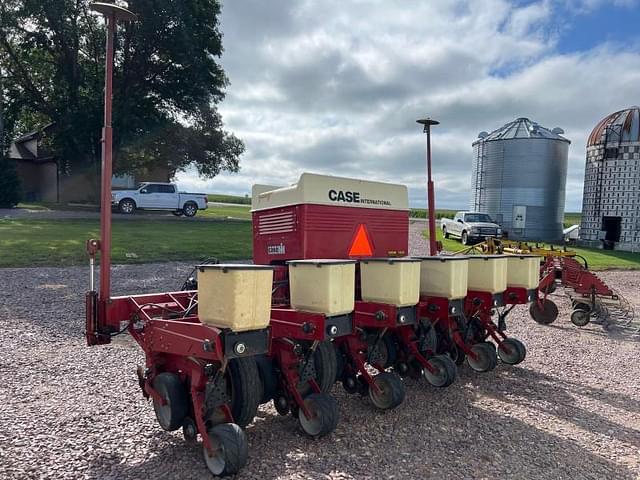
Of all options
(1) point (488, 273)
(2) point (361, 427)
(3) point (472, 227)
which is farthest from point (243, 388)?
(3) point (472, 227)

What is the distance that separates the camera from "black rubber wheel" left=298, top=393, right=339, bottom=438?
12.5ft

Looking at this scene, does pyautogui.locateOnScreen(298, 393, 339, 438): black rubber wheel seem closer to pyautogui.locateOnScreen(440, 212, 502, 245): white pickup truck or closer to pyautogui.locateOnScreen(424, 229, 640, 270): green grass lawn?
pyautogui.locateOnScreen(424, 229, 640, 270): green grass lawn

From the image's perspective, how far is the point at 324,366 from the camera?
420cm

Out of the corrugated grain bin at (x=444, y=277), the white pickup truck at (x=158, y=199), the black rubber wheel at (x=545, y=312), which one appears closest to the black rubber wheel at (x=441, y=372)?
the corrugated grain bin at (x=444, y=277)

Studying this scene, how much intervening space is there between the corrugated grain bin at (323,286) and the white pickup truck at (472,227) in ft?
64.5

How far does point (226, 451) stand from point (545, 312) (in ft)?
23.1

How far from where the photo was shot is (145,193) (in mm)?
25516

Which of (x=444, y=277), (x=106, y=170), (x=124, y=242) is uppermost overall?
(x=106, y=170)

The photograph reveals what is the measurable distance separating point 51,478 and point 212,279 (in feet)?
5.49

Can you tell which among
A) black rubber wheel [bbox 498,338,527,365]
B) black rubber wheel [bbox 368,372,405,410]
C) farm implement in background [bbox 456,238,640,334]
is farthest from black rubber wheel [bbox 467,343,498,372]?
farm implement in background [bbox 456,238,640,334]

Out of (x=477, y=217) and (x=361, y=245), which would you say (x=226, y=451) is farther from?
(x=477, y=217)

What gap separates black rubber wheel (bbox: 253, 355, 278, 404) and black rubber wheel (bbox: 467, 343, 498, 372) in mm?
2643

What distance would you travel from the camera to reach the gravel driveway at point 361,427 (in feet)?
11.5

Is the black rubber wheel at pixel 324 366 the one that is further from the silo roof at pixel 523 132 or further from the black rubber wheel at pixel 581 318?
the silo roof at pixel 523 132
